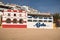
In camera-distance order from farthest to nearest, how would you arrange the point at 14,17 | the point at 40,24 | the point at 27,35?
1. the point at 40,24
2. the point at 14,17
3. the point at 27,35

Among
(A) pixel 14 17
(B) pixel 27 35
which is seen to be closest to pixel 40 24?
(A) pixel 14 17

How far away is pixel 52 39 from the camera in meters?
4.59

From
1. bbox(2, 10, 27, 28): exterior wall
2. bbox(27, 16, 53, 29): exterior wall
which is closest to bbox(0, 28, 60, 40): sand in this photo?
bbox(2, 10, 27, 28): exterior wall

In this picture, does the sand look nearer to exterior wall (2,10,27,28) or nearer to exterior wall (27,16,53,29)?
exterior wall (2,10,27,28)

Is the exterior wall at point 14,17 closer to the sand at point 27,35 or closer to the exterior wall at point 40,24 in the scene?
the exterior wall at point 40,24

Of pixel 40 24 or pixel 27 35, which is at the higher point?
pixel 40 24

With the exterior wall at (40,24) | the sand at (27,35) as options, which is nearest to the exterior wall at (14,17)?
the exterior wall at (40,24)

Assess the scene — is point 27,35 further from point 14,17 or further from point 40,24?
point 40,24

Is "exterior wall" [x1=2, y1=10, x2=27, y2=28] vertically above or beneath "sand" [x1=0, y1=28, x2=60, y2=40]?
above

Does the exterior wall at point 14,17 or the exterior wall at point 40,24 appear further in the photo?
the exterior wall at point 40,24

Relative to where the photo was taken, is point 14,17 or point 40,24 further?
point 40,24

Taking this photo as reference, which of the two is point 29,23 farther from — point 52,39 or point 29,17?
point 52,39

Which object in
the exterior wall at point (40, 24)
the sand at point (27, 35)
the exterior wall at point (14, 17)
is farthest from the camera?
the exterior wall at point (40, 24)

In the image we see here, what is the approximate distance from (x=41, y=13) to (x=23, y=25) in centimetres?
148
